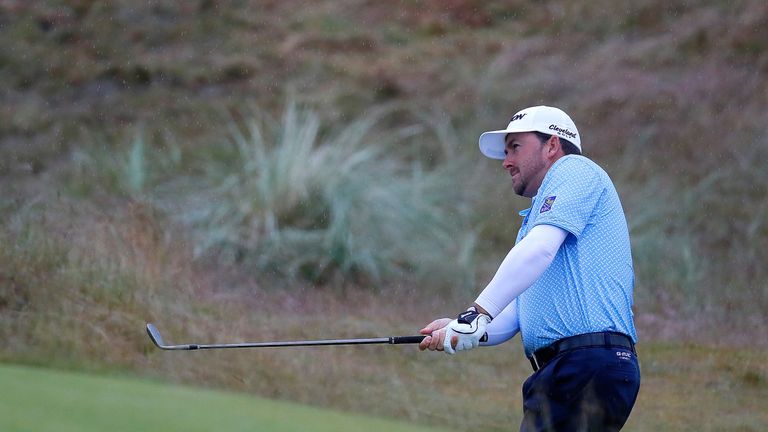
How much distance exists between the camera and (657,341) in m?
13.3

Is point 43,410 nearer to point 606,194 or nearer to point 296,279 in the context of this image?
point 606,194

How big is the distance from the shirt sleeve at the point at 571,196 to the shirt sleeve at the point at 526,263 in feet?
0.12

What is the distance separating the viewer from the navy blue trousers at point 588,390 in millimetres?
4203

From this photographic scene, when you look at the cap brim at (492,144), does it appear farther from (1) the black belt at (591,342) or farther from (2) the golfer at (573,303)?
(1) the black belt at (591,342)

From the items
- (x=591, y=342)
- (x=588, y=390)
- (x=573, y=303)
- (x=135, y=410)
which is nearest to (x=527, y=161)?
(x=573, y=303)

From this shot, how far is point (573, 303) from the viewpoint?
167 inches

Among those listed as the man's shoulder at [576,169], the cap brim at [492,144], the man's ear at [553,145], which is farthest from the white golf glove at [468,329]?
the cap brim at [492,144]

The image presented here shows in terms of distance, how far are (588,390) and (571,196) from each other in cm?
60

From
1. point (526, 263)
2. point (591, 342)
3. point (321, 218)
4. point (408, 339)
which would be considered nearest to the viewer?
point (526, 263)

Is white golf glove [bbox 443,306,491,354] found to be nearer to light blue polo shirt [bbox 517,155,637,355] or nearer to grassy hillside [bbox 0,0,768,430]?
light blue polo shirt [bbox 517,155,637,355]

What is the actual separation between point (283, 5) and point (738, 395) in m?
19.1

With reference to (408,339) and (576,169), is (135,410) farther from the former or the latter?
(576,169)

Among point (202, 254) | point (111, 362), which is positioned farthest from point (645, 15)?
point (111, 362)

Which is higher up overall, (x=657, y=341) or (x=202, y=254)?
(x=657, y=341)
